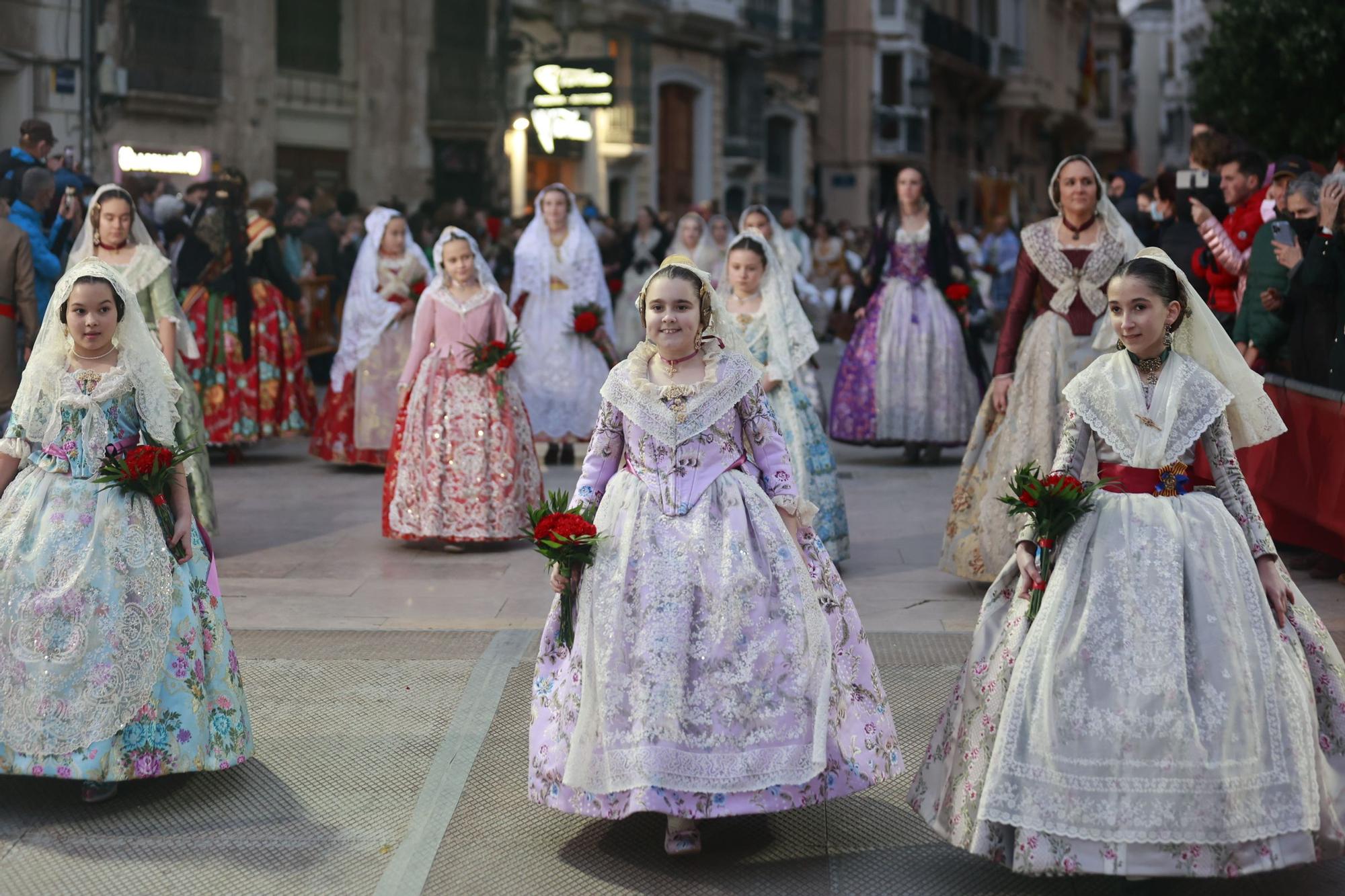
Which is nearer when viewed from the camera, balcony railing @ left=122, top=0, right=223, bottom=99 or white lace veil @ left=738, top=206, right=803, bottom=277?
white lace veil @ left=738, top=206, right=803, bottom=277

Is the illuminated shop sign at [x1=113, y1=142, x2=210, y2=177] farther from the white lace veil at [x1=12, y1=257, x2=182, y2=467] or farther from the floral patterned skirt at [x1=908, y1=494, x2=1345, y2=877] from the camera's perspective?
the floral patterned skirt at [x1=908, y1=494, x2=1345, y2=877]

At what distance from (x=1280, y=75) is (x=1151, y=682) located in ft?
56.2

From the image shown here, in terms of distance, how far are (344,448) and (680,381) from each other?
7689 millimetres

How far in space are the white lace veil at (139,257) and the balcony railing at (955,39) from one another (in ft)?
126

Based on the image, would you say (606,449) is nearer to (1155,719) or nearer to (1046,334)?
(1155,719)

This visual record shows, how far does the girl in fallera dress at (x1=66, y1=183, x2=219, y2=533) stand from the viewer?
8578 mm

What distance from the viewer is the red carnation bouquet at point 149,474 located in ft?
17.2

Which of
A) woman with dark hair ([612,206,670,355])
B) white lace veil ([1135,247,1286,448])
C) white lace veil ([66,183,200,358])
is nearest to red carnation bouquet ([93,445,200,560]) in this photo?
white lace veil ([1135,247,1286,448])

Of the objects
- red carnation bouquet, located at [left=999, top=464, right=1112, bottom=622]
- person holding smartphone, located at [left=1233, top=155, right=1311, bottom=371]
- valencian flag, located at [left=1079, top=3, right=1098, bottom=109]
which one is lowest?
red carnation bouquet, located at [left=999, top=464, right=1112, bottom=622]

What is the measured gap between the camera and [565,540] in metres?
4.77

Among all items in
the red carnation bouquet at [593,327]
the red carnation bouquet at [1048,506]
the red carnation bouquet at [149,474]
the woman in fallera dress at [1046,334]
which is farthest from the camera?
the red carnation bouquet at [593,327]

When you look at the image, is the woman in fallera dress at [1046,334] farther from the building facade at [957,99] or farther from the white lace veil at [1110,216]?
the building facade at [957,99]

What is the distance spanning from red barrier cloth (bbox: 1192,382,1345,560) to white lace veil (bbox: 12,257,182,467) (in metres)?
4.22

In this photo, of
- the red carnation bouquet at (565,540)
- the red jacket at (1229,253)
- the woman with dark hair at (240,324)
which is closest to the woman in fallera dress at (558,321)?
the woman with dark hair at (240,324)
